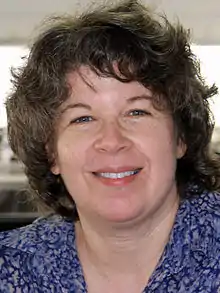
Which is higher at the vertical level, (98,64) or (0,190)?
(98,64)

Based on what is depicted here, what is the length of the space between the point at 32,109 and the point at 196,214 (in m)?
0.42

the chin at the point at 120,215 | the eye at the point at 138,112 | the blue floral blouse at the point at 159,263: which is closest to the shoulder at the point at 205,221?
the blue floral blouse at the point at 159,263

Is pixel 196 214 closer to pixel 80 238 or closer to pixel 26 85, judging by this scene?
pixel 80 238

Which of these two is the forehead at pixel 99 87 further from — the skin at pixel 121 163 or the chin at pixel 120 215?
the chin at pixel 120 215

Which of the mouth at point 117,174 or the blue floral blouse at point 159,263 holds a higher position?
the mouth at point 117,174

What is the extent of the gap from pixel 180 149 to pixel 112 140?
0.73ft

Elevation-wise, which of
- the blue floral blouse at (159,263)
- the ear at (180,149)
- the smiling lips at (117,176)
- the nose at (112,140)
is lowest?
the blue floral blouse at (159,263)

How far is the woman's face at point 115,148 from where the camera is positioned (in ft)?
3.94

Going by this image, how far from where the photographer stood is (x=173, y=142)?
1280mm

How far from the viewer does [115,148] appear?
118 cm

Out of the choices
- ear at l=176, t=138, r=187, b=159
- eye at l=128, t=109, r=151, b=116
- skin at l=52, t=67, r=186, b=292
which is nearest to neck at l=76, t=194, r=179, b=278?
skin at l=52, t=67, r=186, b=292

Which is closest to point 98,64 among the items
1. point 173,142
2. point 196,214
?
point 173,142

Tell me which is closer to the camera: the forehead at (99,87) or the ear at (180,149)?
the forehead at (99,87)

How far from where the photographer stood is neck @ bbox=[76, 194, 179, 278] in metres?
1.29
